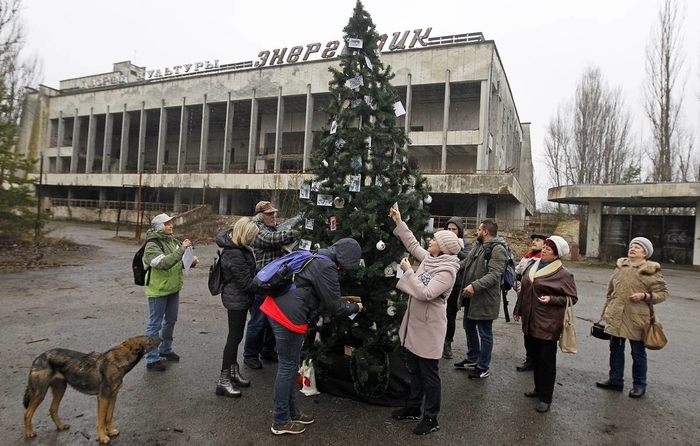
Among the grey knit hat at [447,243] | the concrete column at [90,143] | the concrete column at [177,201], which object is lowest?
the grey knit hat at [447,243]

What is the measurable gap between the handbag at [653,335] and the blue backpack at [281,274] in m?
3.77

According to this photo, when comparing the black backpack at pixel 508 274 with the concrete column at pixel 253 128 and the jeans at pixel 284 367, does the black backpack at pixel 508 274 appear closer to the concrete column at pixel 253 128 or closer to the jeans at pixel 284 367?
the jeans at pixel 284 367

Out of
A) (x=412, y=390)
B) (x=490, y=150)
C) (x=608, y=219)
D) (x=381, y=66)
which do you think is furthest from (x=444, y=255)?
(x=490, y=150)

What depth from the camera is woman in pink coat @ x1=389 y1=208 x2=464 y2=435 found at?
A: 3.65 meters

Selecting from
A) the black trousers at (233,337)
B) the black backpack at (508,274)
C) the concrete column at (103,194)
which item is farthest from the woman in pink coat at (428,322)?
the concrete column at (103,194)

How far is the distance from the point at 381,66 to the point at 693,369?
595cm

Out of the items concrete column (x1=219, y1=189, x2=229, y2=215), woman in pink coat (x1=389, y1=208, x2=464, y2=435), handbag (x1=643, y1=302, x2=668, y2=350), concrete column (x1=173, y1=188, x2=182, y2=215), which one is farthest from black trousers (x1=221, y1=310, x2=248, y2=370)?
concrete column (x1=173, y1=188, x2=182, y2=215)

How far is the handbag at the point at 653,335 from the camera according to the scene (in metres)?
4.46

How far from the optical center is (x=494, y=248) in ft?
16.8

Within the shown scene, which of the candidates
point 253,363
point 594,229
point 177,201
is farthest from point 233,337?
point 177,201

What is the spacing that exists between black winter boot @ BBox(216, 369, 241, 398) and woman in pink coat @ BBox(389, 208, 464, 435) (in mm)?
1647

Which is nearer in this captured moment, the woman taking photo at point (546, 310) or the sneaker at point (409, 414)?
the sneaker at point (409, 414)

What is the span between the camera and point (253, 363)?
5.13 meters

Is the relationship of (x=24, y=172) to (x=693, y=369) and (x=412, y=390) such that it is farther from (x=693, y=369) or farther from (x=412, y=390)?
(x=693, y=369)
